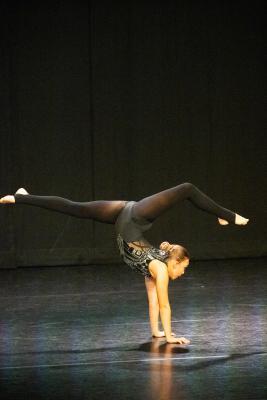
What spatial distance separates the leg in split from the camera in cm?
449

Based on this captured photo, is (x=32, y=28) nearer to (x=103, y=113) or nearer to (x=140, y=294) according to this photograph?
(x=103, y=113)

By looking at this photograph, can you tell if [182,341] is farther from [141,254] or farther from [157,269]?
[141,254]

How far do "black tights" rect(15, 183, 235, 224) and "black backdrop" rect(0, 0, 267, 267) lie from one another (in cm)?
312

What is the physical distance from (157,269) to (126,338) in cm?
48

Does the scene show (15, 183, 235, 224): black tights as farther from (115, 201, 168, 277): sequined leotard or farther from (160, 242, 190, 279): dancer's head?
(160, 242, 190, 279): dancer's head

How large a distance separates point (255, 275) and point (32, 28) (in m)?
2.94

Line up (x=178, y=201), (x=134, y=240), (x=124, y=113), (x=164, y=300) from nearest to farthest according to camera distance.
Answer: (x=164, y=300) → (x=178, y=201) → (x=134, y=240) → (x=124, y=113)

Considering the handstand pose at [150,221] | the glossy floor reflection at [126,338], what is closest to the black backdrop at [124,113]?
the glossy floor reflection at [126,338]

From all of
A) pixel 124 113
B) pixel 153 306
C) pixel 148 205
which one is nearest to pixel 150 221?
pixel 148 205

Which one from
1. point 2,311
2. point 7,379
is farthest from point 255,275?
point 7,379

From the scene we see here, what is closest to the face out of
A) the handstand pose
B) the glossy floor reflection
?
the handstand pose

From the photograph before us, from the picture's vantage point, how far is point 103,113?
790 cm

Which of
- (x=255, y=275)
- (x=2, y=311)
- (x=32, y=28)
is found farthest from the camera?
(x=32, y=28)

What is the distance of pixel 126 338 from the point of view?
472 centimetres
